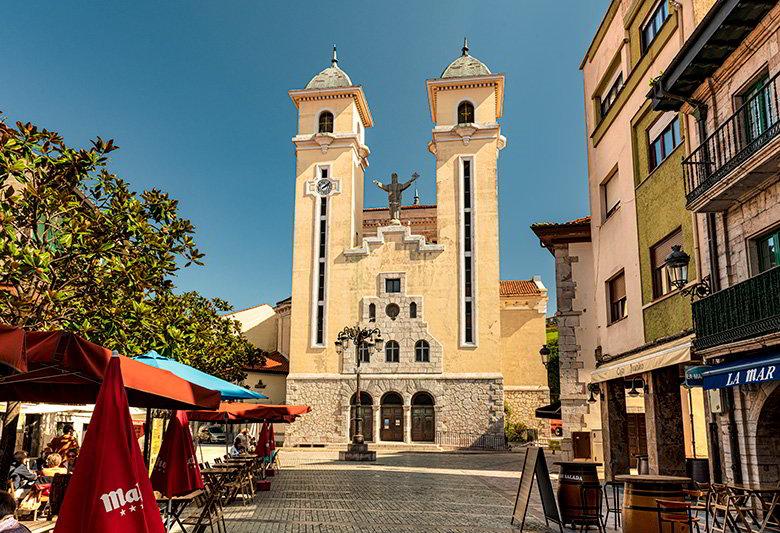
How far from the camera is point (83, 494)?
14.0ft

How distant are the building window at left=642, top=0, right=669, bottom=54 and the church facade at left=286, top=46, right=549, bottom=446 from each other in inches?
971

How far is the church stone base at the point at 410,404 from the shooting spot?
125 ft

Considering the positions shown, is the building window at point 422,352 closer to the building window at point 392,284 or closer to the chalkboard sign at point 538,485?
the building window at point 392,284

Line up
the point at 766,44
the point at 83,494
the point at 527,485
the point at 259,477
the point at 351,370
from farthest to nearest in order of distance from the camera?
1. the point at 351,370
2. the point at 259,477
3. the point at 766,44
4. the point at 527,485
5. the point at 83,494

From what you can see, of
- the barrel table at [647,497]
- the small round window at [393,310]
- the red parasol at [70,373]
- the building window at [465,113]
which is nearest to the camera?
the red parasol at [70,373]

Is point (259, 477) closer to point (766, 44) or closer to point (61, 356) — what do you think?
point (61, 356)

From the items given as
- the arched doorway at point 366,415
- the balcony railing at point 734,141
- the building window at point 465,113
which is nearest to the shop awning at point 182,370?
the balcony railing at point 734,141

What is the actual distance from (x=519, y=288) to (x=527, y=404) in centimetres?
846

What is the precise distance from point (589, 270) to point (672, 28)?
9.23 m

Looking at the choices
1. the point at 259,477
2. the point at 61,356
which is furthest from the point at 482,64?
the point at 61,356

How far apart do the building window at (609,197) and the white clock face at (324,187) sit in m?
25.9

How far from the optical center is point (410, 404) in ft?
129

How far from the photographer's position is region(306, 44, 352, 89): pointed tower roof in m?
45.1

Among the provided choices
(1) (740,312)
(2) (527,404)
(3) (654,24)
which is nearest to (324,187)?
(2) (527,404)
